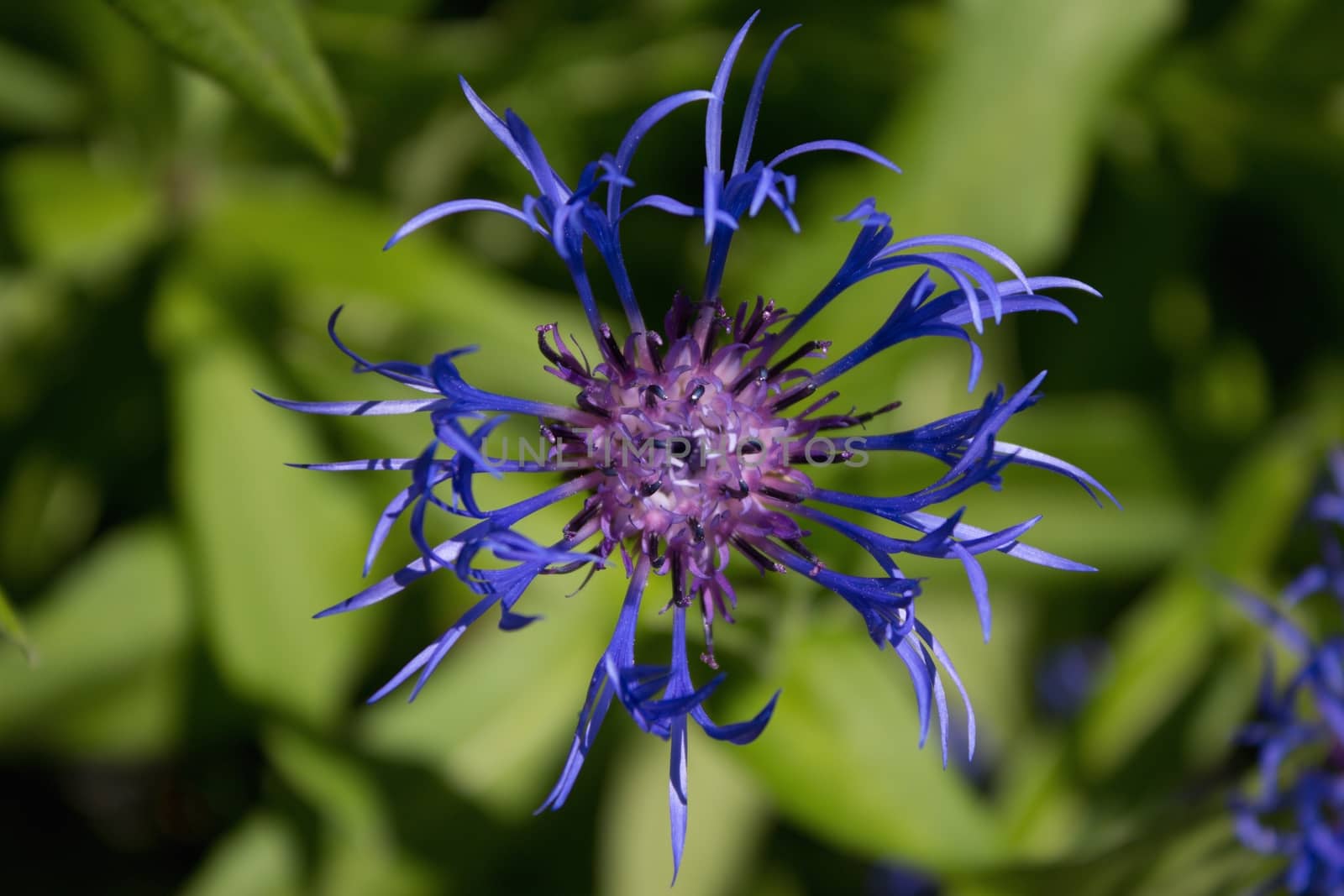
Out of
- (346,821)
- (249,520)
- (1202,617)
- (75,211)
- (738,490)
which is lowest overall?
(346,821)

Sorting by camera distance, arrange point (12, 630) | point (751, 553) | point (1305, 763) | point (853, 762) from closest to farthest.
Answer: point (12, 630) → point (751, 553) → point (853, 762) → point (1305, 763)

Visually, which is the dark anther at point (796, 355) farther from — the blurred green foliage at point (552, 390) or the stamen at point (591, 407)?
the blurred green foliage at point (552, 390)

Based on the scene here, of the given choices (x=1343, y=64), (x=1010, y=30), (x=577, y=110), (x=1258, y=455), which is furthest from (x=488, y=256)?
(x=1343, y=64)

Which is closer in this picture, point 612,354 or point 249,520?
point 612,354

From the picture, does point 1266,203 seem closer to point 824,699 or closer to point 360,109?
point 824,699

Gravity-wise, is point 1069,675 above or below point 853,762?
below

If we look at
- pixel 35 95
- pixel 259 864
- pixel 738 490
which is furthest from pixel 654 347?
pixel 35 95

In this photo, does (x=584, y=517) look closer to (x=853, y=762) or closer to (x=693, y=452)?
(x=693, y=452)
